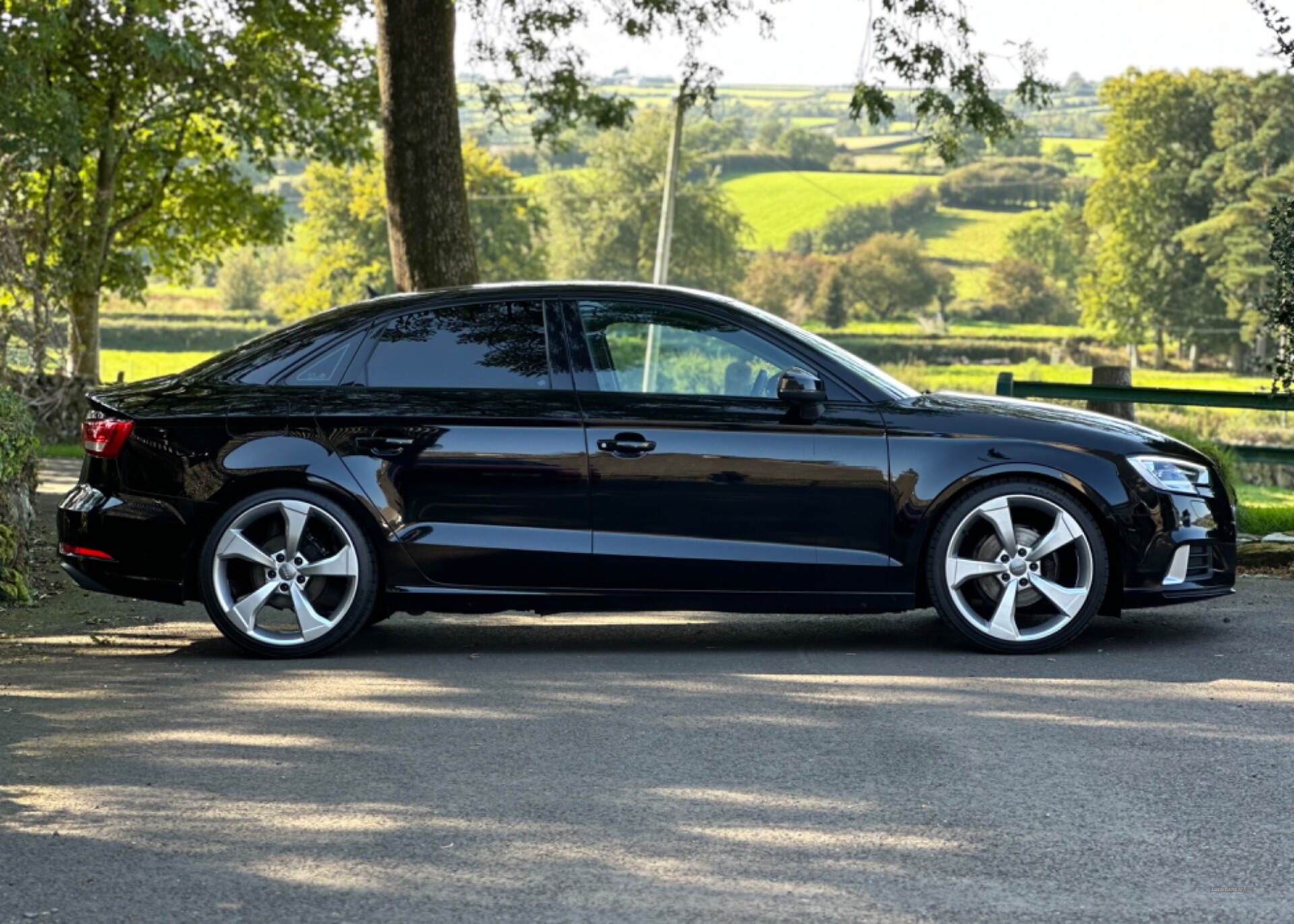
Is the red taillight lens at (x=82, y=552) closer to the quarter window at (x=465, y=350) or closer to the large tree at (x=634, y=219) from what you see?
the quarter window at (x=465, y=350)

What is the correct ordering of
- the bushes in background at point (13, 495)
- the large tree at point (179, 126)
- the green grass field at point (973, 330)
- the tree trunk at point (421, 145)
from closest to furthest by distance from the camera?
the bushes in background at point (13, 495) < the tree trunk at point (421, 145) < the large tree at point (179, 126) < the green grass field at point (973, 330)

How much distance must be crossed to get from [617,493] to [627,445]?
22 centimetres

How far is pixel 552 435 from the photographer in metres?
7.18

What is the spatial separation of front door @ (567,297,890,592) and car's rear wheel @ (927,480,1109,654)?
0.99 feet

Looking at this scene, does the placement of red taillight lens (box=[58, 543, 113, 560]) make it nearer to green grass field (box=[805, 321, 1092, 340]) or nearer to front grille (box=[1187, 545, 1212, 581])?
front grille (box=[1187, 545, 1212, 581])

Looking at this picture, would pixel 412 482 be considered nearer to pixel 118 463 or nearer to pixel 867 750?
pixel 118 463

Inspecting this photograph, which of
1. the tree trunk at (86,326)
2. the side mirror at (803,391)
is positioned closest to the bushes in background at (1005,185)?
the tree trunk at (86,326)

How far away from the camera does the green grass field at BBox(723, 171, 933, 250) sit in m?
145

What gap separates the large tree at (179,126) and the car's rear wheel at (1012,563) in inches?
757

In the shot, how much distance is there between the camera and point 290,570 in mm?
7227

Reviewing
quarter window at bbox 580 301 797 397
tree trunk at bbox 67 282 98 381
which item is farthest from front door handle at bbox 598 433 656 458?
tree trunk at bbox 67 282 98 381

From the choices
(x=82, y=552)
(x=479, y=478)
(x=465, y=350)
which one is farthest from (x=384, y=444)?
(x=82, y=552)

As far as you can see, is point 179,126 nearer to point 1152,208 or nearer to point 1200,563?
point 1200,563

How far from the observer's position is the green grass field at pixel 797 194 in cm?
14512
